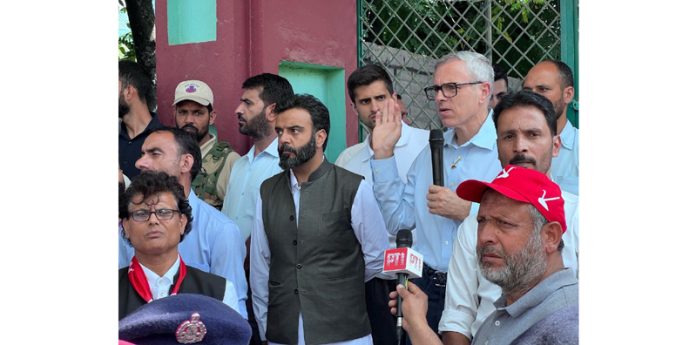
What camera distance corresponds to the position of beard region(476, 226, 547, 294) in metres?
2.91

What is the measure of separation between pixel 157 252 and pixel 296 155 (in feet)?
3.01

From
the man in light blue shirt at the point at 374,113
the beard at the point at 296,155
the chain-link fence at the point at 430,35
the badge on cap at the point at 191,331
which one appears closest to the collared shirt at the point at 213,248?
the beard at the point at 296,155

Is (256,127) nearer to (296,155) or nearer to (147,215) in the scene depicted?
(296,155)

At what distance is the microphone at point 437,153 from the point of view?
3.94m

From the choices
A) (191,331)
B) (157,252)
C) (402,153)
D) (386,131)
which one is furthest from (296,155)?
(191,331)

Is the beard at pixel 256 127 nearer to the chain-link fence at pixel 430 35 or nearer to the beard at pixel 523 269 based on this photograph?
the chain-link fence at pixel 430 35

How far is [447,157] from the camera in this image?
4391 mm

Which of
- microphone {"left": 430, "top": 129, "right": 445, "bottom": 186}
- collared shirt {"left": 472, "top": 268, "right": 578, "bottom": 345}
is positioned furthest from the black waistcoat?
collared shirt {"left": 472, "top": 268, "right": 578, "bottom": 345}

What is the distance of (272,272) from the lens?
15.0 ft

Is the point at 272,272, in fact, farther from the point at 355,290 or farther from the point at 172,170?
the point at 172,170

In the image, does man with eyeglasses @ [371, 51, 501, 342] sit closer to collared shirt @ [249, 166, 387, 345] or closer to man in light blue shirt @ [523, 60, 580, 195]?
collared shirt @ [249, 166, 387, 345]

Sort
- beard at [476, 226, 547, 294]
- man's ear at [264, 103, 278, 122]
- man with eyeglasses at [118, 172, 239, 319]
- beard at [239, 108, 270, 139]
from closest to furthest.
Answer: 1. beard at [476, 226, 547, 294]
2. man with eyeglasses at [118, 172, 239, 319]
3. man's ear at [264, 103, 278, 122]
4. beard at [239, 108, 270, 139]

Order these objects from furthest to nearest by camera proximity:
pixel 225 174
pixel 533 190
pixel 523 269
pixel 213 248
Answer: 1. pixel 225 174
2. pixel 213 248
3. pixel 533 190
4. pixel 523 269

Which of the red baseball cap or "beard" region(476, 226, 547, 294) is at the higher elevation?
the red baseball cap
